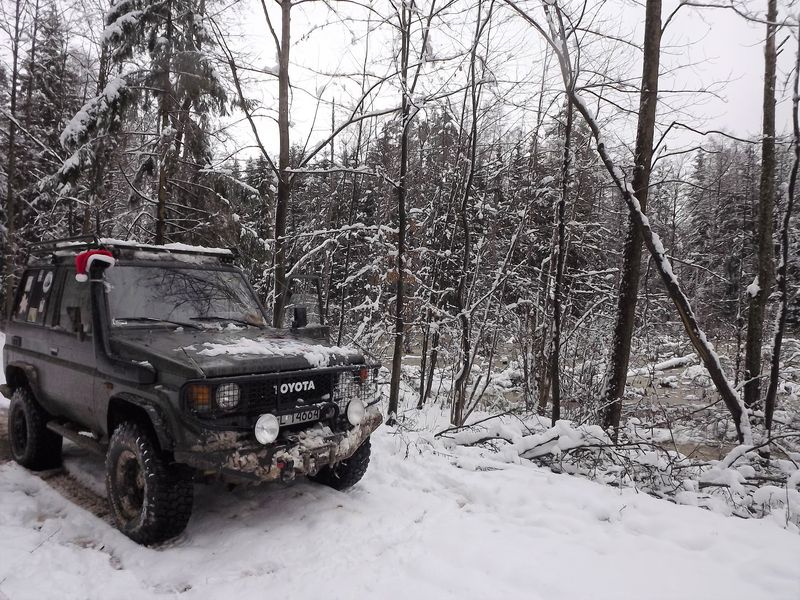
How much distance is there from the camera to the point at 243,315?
16.3ft

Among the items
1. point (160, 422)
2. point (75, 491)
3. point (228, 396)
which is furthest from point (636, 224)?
point (75, 491)

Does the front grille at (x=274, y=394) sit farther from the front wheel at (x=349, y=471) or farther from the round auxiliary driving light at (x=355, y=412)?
the front wheel at (x=349, y=471)

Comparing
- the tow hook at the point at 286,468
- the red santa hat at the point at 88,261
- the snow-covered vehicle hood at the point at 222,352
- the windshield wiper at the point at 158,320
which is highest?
the red santa hat at the point at 88,261

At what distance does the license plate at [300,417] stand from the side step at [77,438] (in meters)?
1.62

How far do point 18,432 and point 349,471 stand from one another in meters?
3.63

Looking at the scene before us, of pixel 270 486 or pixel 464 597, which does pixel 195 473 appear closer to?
pixel 270 486

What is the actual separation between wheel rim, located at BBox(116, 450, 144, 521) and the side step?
0.40m

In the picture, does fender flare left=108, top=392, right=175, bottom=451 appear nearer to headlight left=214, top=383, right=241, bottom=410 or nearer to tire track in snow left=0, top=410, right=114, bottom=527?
headlight left=214, top=383, right=241, bottom=410

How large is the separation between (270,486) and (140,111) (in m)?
10.1

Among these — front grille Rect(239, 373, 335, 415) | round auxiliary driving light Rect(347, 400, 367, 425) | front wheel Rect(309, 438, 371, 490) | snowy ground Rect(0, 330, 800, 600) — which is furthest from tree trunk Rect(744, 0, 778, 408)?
front grille Rect(239, 373, 335, 415)

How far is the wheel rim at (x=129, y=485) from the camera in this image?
3.70 metres

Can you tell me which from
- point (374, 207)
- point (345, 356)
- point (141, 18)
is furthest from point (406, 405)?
point (374, 207)

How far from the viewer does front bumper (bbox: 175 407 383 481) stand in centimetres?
331

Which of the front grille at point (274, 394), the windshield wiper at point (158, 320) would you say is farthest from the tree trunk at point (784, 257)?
the windshield wiper at point (158, 320)
